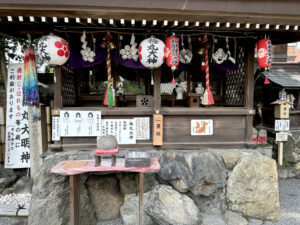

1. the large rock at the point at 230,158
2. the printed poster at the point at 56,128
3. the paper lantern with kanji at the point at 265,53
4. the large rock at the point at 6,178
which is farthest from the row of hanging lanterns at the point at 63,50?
the large rock at the point at 6,178

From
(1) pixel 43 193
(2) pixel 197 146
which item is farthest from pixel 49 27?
(2) pixel 197 146

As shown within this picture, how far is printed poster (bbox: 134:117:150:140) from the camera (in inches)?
175

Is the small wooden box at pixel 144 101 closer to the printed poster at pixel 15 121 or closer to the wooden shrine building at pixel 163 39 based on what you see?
the wooden shrine building at pixel 163 39

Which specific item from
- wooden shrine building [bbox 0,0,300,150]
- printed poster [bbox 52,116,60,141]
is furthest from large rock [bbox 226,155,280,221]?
printed poster [bbox 52,116,60,141]

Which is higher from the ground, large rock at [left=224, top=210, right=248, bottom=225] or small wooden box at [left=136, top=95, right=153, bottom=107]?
small wooden box at [left=136, top=95, right=153, bottom=107]

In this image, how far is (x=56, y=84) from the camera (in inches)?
168

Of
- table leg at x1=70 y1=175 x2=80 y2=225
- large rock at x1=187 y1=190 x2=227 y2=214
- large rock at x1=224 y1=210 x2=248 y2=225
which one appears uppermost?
table leg at x1=70 y1=175 x2=80 y2=225

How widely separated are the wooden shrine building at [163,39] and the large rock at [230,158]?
0.27 m

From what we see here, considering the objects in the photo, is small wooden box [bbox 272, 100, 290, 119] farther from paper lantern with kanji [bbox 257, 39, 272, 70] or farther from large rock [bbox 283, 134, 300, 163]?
paper lantern with kanji [bbox 257, 39, 272, 70]

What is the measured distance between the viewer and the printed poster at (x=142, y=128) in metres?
4.45

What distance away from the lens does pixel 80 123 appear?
14.2ft

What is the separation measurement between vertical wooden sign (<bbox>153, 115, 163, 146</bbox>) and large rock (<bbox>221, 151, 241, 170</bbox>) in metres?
1.63

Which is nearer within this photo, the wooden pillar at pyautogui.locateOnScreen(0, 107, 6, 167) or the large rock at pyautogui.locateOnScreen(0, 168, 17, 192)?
the large rock at pyautogui.locateOnScreen(0, 168, 17, 192)

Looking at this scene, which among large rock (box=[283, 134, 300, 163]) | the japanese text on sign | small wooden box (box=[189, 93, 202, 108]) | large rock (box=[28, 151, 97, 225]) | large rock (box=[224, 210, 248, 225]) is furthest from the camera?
large rock (box=[283, 134, 300, 163])
